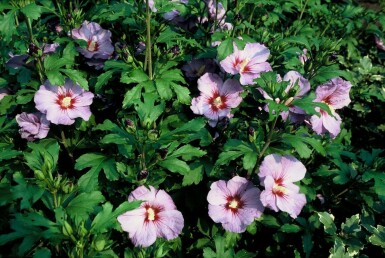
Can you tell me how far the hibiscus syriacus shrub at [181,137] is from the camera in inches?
89.0

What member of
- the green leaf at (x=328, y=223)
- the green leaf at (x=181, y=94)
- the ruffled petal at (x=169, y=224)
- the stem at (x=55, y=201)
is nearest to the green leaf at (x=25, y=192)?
the stem at (x=55, y=201)

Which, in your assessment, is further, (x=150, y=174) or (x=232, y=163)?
(x=232, y=163)

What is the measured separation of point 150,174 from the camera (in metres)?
2.39

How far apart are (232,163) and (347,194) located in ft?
3.44

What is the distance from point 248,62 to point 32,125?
163 cm

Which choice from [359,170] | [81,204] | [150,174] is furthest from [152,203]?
[359,170]

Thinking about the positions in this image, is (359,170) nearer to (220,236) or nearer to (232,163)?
(232,163)

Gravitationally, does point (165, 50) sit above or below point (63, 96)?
above

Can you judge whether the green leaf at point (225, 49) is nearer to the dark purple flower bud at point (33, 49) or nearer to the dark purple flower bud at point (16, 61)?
the dark purple flower bud at point (33, 49)

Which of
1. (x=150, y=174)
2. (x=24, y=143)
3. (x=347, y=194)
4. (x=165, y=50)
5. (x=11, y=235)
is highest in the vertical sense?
(x=165, y=50)

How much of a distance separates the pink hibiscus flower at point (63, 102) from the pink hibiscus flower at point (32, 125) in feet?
0.37

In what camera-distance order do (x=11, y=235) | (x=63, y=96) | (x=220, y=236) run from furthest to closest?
(x=63, y=96) < (x=220, y=236) < (x=11, y=235)

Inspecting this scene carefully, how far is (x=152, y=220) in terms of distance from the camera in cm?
239

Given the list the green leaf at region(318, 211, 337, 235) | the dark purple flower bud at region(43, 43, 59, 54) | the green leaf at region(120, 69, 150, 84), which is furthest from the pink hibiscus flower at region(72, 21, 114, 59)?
the green leaf at region(318, 211, 337, 235)
